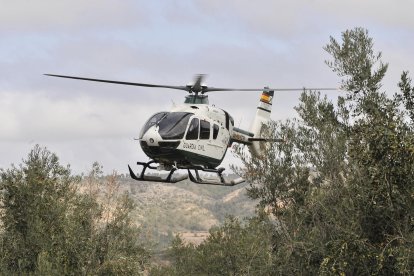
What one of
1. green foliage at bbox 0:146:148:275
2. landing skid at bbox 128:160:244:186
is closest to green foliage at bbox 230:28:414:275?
landing skid at bbox 128:160:244:186

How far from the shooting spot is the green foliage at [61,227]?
37594mm

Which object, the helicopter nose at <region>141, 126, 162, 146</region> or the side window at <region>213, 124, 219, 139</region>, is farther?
the side window at <region>213, 124, 219, 139</region>

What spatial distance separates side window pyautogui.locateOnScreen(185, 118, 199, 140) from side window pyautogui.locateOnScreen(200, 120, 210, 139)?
1.23 ft

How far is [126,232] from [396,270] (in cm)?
2147

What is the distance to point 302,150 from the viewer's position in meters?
31.4

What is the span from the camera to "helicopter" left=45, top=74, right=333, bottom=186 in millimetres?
30703

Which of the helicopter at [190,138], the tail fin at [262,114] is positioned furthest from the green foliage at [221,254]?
the helicopter at [190,138]

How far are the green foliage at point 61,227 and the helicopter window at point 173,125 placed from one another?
6.68 metres

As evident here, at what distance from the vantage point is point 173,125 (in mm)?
30906

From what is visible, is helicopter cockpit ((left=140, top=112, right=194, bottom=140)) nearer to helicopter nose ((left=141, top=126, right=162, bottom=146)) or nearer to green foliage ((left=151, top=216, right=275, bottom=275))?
helicopter nose ((left=141, top=126, right=162, bottom=146))

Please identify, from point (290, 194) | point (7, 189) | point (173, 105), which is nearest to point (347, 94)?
point (290, 194)

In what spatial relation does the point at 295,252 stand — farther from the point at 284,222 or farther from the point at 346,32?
the point at 346,32

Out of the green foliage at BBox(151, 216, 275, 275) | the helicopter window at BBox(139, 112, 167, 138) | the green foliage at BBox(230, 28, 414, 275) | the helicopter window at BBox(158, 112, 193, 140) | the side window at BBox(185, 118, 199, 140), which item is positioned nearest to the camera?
the green foliage at BBox(230, 28, 414, 275)

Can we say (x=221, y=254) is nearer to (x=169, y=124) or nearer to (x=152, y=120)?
(x=152, y=120)
